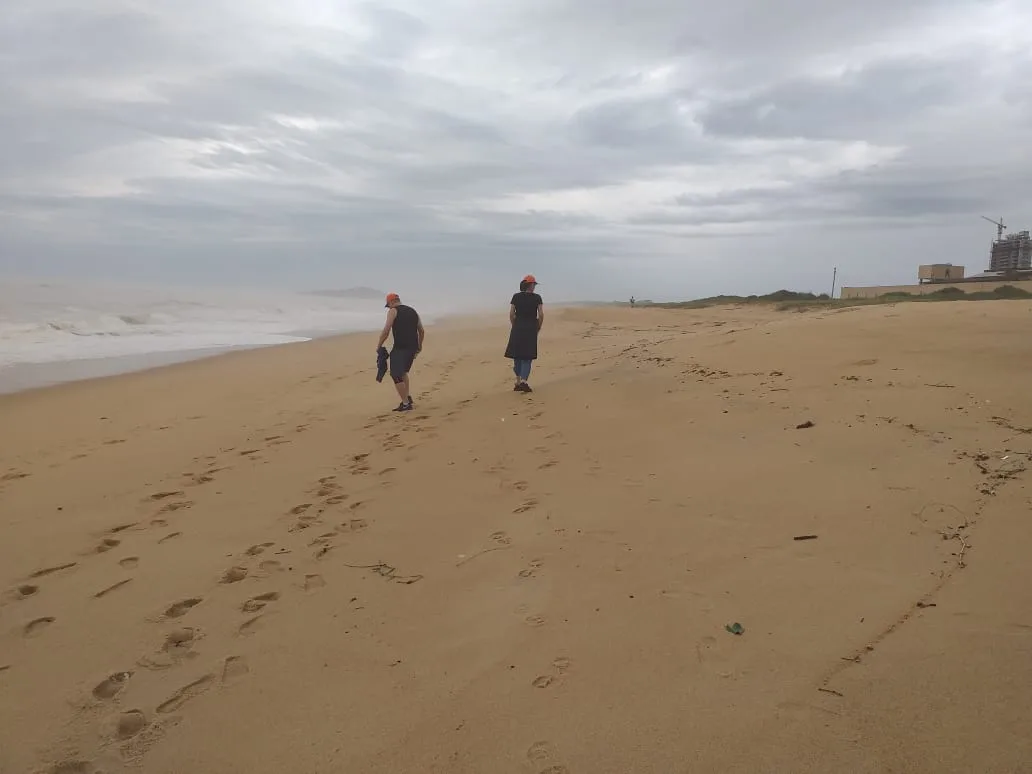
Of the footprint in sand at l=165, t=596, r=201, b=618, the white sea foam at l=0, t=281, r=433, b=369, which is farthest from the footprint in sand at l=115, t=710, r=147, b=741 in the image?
the white sea foam at l=0, t=281, r=433, b=369

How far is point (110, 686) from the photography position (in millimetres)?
2578

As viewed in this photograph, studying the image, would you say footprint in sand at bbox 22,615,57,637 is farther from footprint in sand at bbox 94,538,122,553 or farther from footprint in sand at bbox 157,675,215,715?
footprint in sand at bbox 157,675,215,715

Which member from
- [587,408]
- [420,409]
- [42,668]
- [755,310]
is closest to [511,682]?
[42,668]

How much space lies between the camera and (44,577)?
358cm

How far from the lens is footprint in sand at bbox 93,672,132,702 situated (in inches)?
99.1

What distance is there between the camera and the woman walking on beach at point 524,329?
8.43m

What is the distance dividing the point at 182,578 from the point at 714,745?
2.84 metres

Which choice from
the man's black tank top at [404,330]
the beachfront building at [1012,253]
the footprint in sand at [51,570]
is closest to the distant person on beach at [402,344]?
the man's black tank top at [404,330]

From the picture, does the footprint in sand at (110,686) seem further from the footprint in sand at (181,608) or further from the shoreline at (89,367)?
→ the shoreline at (89,367)

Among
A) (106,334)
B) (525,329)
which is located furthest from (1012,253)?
(106,334)

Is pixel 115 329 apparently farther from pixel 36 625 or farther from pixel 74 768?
pixel 74 768

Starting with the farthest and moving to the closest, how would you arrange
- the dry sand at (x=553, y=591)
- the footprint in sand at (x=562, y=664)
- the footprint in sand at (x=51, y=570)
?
the footprint in sand at (x=51, y=570)
the footprint in sand at (x=562, y=664)
the dry sand at (x=553, y=591)

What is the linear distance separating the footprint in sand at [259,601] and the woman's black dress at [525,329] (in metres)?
5.54

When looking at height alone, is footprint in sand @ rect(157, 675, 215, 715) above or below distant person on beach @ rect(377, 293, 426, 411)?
below
